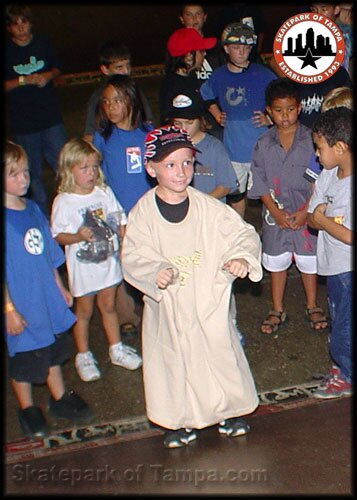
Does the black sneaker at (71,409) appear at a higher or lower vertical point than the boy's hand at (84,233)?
lower

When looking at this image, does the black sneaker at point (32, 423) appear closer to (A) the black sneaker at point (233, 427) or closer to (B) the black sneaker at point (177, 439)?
(B) the black sneaker at point (177, 439)

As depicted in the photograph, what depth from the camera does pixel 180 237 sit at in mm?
3820

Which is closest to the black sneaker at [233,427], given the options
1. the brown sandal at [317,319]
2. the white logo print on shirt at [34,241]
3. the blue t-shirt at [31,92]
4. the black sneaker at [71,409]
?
the black sneaker at [71,409]

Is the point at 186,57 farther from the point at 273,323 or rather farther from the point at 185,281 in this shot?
the point at 185,281

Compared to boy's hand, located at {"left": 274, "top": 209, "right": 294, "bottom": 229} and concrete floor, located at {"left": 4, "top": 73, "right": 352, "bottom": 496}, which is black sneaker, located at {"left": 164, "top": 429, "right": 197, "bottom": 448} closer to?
concrete floor, located at {"left": 4, "top": 73, "right": 352, "bottom": 496}

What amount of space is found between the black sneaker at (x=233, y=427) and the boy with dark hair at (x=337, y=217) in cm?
69

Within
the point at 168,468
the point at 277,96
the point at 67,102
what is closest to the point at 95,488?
the point at 168,468

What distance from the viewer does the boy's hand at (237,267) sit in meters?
3.71

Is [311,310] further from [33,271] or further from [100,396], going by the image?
[33,271]

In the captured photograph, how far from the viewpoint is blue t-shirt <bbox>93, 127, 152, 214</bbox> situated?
15.8 feet

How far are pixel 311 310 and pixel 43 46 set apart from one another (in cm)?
325

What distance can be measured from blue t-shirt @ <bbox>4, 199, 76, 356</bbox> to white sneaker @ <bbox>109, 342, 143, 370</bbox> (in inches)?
30.5

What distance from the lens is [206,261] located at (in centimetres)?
383

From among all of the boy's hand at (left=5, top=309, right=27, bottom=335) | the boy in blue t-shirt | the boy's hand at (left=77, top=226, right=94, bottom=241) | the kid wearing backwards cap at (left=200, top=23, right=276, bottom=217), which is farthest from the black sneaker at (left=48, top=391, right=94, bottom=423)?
the kid wearing backwards cap at (left=200, top=23, right=276, bottom=217)
